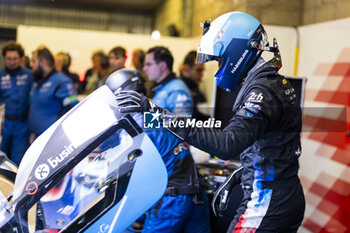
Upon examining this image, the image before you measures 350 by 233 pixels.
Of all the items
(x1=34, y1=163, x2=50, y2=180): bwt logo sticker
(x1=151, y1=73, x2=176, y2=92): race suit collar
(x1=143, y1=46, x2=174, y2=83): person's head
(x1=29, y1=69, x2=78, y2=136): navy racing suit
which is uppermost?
(x1=143, y1=46, x2=174, y2=83): person's head

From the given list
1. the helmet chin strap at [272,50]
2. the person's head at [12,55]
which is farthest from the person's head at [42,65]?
the helmet chin strap at [272,50]

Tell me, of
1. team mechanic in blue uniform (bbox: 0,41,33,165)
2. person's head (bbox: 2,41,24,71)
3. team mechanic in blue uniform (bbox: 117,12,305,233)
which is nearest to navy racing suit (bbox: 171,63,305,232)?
team mechanic in blue uniform (bbox: 117,12,305,233)

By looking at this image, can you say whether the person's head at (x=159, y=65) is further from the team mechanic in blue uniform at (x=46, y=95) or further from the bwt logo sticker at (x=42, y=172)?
the bwt logo sticker at (x=42, y=172)

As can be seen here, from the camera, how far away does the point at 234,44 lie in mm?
1679

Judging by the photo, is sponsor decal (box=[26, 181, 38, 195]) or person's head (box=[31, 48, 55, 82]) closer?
sponsor decal (box=[26, 181, 38, 195])

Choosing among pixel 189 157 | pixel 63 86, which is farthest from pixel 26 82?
pixel 189 157

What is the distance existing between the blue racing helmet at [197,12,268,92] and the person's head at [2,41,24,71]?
304 cm

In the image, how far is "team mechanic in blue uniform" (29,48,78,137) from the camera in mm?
2309

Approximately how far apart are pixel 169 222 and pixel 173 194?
5.9 inches

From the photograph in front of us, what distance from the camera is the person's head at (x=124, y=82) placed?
1666 millimetres

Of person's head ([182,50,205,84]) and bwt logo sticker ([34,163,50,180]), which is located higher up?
person's head ([182,50,205,84])

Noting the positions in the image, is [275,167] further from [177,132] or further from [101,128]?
[101,128]

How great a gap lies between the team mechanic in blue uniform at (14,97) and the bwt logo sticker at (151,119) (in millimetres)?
804

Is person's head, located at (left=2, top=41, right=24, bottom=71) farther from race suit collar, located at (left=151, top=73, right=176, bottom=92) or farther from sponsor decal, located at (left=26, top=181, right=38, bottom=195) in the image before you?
sponsor decal, located at (left=26, top=181, right=38, bottom=195)
